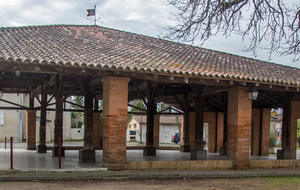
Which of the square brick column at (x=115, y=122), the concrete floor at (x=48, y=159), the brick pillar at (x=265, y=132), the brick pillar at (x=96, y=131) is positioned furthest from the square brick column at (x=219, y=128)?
the square brick column at (x=115, y=122)

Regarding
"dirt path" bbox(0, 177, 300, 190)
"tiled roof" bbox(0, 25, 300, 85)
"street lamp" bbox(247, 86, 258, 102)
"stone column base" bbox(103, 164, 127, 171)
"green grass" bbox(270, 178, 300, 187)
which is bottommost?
"green grass" bbox(270, 178, 300, 187)

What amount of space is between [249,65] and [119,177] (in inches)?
297

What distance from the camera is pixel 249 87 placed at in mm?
12984

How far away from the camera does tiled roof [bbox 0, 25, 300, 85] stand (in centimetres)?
1057

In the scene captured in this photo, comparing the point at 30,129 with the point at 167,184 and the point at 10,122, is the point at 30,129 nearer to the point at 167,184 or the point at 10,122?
the point at 167,184

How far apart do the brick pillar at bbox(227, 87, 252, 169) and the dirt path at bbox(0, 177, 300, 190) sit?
5.11 feet

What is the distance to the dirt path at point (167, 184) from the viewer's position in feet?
28.9

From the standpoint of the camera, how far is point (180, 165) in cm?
1235

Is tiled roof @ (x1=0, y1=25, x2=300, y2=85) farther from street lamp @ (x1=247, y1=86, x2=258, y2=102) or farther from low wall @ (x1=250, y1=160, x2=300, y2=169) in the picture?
low wall @ (x1=250, y1=160, x2=300, y2=169)

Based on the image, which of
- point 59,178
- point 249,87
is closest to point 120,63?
point 59,178

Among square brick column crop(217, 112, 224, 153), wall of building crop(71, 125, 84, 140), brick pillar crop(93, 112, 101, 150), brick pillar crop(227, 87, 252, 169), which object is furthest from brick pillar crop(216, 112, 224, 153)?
wall of building crop(71, 125, 84, 140)

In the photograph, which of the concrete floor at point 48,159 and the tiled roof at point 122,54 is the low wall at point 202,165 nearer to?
the concrete floor at point 48,159

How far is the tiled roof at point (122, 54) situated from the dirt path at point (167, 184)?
3.29m

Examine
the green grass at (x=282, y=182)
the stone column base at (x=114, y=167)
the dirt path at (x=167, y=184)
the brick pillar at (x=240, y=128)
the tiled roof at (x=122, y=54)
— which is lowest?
the green grass at (x=282, y=182)
